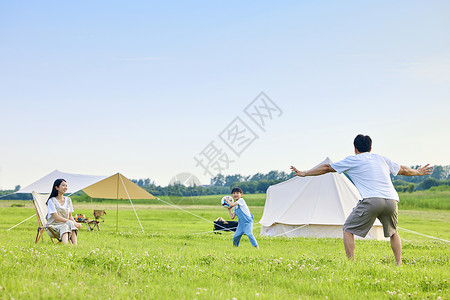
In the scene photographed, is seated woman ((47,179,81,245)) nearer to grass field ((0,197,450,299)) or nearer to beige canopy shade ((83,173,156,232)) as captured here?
grass field ((0,197,450,299))

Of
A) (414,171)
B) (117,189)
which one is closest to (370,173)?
(414,171)

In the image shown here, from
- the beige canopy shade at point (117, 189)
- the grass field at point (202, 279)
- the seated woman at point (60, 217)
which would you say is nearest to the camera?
the grass field at point (202, 279)

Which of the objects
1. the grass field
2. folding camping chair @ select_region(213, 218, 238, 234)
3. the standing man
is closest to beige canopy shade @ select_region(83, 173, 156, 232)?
folding camping chair @ select_region(213, 218, 238, 234)

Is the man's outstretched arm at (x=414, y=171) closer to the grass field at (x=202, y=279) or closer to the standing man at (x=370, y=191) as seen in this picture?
the standing man at (x=370, y=191)

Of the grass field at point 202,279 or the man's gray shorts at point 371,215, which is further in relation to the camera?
the man's gray shorts at point 371,215

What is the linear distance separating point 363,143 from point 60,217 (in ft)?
23.6

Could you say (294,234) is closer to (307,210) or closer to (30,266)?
(307,210)

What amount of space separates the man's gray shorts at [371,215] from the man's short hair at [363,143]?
3.00 ft

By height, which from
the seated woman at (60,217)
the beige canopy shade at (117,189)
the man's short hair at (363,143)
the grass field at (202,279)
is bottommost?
the grass field at (202,279)

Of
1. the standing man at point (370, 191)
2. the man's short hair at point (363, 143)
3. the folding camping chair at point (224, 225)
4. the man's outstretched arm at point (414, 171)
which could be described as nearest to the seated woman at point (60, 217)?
the standing man at point (370, 191)

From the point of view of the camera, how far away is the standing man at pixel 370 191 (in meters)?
6.65

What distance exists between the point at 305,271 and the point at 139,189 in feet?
49.2

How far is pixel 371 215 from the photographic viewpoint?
262 inches

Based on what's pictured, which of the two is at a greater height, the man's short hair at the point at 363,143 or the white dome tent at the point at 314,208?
the man's short hair at the point at 363,143
